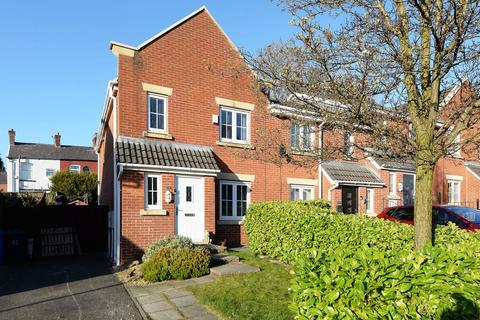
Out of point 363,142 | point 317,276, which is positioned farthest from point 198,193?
point 317,276

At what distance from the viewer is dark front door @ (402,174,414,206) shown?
19.3m

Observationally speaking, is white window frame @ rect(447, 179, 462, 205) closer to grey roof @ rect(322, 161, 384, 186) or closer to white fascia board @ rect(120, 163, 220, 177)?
grey roof @ rect(322, 161, 384, 186)

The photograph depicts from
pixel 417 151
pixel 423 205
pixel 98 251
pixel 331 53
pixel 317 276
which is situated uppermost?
pixel 331 53

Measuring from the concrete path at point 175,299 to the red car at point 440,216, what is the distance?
656 centimetres

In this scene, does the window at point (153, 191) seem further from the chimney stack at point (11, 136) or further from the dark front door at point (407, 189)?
the chimney stack at point (11, 136)

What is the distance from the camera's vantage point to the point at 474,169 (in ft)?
74.9

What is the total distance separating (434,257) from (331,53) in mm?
3043

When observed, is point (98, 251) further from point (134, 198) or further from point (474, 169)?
point (474, 169)

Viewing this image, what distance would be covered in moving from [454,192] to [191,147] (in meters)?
16.8

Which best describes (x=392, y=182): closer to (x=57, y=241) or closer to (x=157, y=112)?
(x=157, y=112)

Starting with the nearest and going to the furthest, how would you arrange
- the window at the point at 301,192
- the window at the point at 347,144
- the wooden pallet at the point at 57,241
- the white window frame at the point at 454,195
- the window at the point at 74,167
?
1. the window at the point at 347,144
2. the wooden pallet at the point at 57,241
3. the window at the point at 301,192
4. the white window frame at the point at 454,195
5. the window at the point at 74,167

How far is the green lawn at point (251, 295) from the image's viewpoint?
6.14 metres

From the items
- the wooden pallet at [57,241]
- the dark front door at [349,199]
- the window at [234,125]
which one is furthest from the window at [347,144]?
the wooden pallet at [57,241]

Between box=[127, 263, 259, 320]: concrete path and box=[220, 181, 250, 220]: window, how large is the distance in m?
4.64
